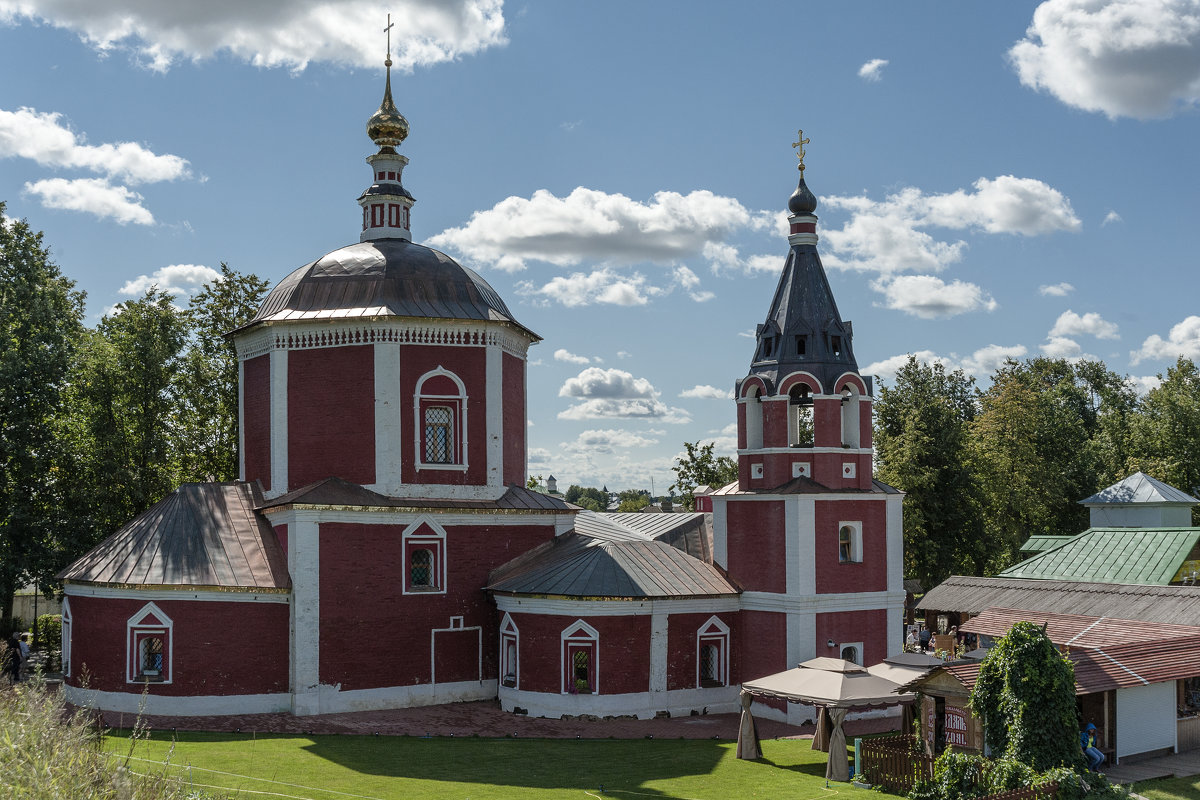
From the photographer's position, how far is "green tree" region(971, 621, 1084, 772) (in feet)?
51.7

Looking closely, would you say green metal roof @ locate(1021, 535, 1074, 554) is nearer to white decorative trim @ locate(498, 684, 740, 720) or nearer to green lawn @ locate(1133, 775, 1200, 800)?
white decorative trim @ locate(498, 684, 740, 720)

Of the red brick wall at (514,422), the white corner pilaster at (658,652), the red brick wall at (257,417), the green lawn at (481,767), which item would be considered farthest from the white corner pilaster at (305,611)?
the white corner pilaster at (658,652)

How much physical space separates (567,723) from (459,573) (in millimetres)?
4632

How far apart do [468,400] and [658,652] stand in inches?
300

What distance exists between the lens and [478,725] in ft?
73.3

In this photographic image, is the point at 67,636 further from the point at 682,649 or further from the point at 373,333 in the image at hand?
the point at 682,649

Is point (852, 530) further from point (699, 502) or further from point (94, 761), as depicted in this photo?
point (94, 761)

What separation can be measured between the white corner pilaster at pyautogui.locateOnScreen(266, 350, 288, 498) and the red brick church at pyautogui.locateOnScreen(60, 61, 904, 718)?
0.07 m

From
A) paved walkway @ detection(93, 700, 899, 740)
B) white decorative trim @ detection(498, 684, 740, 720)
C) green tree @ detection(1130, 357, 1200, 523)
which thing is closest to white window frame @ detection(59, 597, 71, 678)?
paved walkway @ detection(93, 700, 899, 740)

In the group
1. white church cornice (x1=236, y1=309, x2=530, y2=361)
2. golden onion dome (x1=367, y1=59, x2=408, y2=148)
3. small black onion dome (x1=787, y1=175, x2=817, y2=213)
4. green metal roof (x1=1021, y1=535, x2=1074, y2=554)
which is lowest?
green metal roof (x1=1021, y1=535, x2=1074, y2=554)

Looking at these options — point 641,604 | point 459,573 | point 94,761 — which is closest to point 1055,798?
point 641,604

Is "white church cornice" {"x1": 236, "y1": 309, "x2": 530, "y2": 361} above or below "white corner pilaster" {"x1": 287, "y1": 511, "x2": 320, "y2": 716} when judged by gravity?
above

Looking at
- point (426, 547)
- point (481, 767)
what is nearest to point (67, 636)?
point (426, 547)

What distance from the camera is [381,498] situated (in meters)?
24.5
